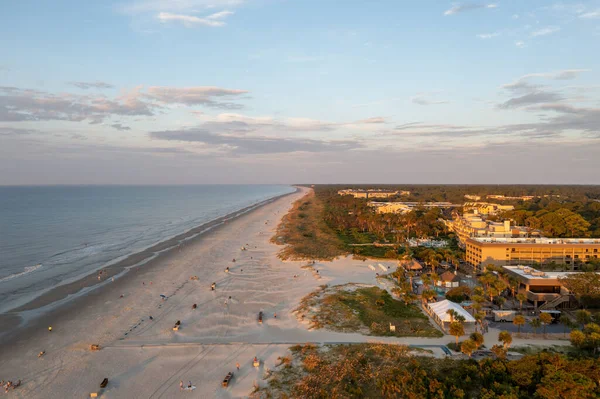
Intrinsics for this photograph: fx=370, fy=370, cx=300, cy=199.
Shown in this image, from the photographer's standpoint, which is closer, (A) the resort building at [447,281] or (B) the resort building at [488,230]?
(A) the resort building at [447,281]

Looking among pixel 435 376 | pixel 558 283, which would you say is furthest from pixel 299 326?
pixel 558 283

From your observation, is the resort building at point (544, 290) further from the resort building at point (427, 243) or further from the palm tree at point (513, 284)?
the resort building at point (427, 243)

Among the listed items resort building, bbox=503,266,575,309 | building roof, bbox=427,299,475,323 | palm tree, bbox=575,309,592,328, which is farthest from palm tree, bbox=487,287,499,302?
palm tree, bbox=575,309,592,328

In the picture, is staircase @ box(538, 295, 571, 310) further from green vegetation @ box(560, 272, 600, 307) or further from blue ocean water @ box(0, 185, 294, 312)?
blue ocean water @ box(0, 185, 294, 312)

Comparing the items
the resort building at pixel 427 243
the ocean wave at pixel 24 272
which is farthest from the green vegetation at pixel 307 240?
the ocean wave at pixel 24 272

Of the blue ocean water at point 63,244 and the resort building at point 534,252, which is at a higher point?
the resort building at point 534,252

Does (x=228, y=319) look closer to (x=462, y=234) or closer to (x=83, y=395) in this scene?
(x=83, y=395)
